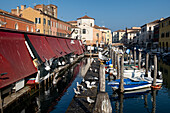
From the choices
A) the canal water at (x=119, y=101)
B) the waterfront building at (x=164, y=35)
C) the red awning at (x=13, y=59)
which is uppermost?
the waterfront building at (x=164, y=35)

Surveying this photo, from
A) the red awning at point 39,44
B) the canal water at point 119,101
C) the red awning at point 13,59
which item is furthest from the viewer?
the red awning at point 39,44

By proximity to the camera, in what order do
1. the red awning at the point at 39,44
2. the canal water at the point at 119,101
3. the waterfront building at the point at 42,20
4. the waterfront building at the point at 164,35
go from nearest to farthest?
the canal water at the point at 119,101
the red awning at the point at 39,44
the waterfront building at the point at 42,20
the waterfront building at the point at 164,35

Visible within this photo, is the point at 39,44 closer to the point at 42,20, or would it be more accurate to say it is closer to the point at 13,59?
the point at 13,59

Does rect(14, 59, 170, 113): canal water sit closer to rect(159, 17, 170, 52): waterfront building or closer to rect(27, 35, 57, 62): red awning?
rect(27, 35, 57, 62): red awning

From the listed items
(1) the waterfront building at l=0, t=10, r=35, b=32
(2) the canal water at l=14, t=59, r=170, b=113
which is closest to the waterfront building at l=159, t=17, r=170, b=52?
(2) the canal water at l=14, t=59, r=170, b=113

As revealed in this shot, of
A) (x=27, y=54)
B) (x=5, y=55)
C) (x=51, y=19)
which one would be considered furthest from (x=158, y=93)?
(x=51, y=19)

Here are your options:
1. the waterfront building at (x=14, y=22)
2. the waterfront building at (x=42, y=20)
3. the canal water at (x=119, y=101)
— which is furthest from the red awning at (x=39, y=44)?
the waterfront building at (x=42, y=20)

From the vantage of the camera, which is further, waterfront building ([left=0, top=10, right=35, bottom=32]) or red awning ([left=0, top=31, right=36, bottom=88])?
waterfront building ([left=0, top=10, right=35, bottom=32])

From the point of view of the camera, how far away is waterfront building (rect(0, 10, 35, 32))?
98.0ft

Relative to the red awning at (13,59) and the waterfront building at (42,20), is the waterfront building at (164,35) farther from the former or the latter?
the red awning at (13,59)

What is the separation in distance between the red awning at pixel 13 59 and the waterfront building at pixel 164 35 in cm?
4491

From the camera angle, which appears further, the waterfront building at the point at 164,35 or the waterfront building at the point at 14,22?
the waterfront building at the point at 164,35

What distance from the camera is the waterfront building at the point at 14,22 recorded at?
29.9 m

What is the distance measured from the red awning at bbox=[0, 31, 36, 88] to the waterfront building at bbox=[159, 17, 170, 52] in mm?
44907
